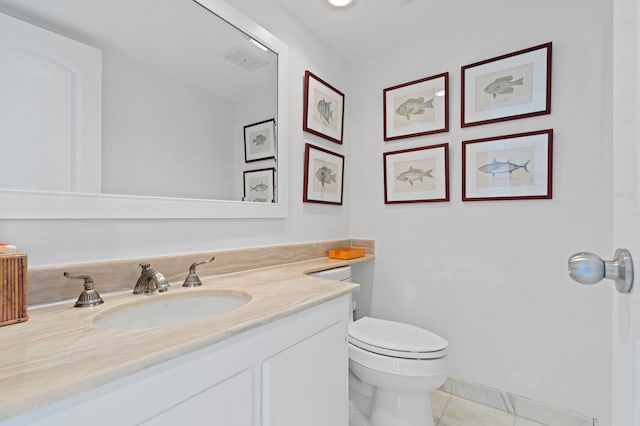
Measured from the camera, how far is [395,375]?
4.10ft

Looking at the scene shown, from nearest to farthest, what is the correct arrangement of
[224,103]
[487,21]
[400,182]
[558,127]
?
[224,103], [558,127], [487,21], [400,182]

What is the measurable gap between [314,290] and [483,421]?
49.9 inches

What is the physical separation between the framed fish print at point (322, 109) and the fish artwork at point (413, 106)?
1.32ft

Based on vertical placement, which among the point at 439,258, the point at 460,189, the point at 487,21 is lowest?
the point at 439,258

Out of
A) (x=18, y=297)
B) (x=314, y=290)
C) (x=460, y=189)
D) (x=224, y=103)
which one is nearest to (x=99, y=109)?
(x=224, y=103)

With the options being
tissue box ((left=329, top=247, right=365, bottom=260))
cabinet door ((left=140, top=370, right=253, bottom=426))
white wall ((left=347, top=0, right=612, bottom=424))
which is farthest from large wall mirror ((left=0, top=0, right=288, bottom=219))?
white wall ((left=347, top=0, right=612, bottom=424))

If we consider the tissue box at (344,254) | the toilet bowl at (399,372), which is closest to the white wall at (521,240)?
the tissue box at (344,254)

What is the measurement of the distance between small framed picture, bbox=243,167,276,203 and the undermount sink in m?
0.52

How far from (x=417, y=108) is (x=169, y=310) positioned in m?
1.72

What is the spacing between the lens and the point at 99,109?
3.08 feet

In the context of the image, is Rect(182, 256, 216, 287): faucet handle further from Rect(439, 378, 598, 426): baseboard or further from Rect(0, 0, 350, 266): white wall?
Rect(439, 378, 598, 426): baseboard

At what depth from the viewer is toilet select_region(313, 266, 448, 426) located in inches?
48.9

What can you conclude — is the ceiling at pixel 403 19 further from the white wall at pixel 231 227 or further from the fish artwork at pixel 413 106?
the fish artwork at pixel 413 106

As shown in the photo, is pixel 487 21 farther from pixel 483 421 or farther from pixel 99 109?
pixel 483 421
